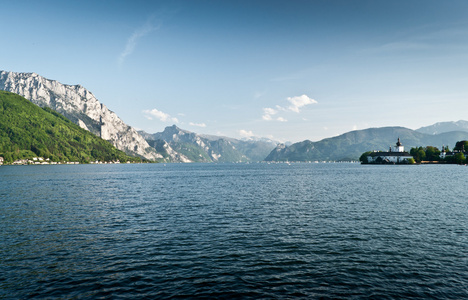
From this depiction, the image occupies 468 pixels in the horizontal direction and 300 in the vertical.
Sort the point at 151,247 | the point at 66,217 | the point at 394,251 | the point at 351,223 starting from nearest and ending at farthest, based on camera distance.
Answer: the point at 394,251 < the point at 151,247 < the point at 351,223 < the point at 66,217

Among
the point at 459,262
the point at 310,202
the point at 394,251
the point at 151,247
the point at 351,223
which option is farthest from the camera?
the point at 310,202

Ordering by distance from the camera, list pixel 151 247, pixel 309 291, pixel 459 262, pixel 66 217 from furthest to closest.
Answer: pixel 66 217 < pixel 151 247 < pixel 459 262 < pixel 309 291

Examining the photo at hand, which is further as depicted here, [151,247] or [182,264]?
[151,247]

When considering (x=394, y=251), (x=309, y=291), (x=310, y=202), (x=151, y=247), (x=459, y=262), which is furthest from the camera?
(x=310, y=202)

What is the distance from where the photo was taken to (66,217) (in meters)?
48.5

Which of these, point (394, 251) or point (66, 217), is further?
point (66, 217)

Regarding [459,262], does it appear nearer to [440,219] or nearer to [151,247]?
[440,219]

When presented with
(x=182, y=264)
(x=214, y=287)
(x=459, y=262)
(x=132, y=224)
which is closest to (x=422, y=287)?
(x=459, y=262)

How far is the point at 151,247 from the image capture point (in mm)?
32188

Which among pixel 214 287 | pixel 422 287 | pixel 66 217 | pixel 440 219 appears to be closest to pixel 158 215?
pixel 66 217

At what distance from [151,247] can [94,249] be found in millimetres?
6702

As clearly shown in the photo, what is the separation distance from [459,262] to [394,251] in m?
5.62

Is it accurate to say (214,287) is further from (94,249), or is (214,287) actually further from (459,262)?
(459,262)

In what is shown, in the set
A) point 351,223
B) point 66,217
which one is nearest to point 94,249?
point 66,217
